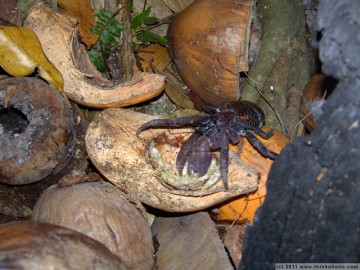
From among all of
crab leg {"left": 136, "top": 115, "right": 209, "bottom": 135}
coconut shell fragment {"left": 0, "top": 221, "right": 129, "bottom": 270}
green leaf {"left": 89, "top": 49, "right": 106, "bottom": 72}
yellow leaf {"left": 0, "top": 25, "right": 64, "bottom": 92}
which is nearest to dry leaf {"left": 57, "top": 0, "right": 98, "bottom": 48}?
green leaf {"left": 89, "top": 49, "right": 106, "bottom": 72}

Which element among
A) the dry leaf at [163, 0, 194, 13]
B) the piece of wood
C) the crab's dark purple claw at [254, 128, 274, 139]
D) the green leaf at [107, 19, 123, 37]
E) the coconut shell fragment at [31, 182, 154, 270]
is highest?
the dry leaf at [163, 0, 194, 13]

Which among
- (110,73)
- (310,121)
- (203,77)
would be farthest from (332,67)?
(110,73)

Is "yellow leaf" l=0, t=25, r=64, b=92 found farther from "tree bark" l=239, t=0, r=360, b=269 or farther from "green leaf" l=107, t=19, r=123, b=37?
"tree bark" l=239, t=0, r=360, b=269

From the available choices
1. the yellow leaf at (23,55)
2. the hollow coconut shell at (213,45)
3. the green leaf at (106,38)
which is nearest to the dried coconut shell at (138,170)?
the yellow leaf at (23,55)

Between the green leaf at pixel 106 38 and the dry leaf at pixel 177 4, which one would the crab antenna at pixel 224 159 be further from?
the dry leaf at pixel 177 4

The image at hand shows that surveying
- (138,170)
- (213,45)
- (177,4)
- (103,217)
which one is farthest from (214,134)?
(177,4)

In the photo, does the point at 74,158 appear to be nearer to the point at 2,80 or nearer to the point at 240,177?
the point at 2,80

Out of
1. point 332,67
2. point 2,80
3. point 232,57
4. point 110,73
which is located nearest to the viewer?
point 332,67
